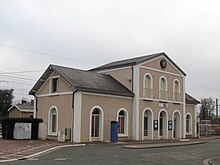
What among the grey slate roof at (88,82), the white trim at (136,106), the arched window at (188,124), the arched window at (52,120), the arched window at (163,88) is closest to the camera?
the grey slate roof at (88,82)

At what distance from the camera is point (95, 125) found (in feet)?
94.2

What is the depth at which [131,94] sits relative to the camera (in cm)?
3153

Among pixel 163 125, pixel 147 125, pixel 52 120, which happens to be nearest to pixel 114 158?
pixel 52 120

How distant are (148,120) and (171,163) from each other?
712 inches

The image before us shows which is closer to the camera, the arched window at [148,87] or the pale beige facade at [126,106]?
the pale beige facade at [126,106]

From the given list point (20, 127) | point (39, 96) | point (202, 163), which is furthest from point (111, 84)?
point (202, 163)

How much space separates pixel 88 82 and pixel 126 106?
4264mm

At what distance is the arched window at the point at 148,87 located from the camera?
3288 centimetres

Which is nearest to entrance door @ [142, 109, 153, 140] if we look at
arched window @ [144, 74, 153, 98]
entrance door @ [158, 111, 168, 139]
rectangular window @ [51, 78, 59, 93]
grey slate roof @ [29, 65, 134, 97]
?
arched window @ [144, 74, 153, 98]

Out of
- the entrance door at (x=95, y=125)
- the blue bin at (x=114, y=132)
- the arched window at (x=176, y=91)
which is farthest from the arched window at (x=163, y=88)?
the entrance door at (x=95, y=125)

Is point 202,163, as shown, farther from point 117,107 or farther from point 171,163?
point 117,107

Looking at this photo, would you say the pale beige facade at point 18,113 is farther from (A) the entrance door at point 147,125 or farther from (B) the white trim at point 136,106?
(B) the white trim at point 136,106

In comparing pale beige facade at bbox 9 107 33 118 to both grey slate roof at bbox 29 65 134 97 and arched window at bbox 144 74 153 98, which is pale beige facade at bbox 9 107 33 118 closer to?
grey slate roof at bbox 29 65 134 97

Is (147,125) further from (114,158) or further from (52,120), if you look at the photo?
(114,158)
